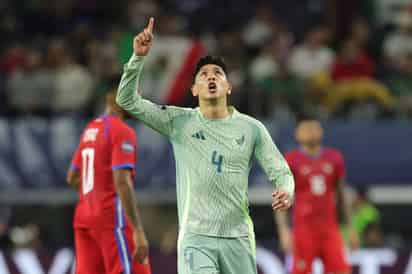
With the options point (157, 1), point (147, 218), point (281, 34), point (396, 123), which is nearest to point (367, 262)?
point (396, 123)

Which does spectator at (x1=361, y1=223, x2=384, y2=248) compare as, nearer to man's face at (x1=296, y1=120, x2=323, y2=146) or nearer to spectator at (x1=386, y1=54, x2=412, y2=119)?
spectator at (x1=386, y1=54, x2=412, y2=119)

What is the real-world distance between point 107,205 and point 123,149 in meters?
0.50

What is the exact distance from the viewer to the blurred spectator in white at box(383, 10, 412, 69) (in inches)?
743

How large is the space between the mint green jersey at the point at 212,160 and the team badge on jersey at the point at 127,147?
3.62 feet

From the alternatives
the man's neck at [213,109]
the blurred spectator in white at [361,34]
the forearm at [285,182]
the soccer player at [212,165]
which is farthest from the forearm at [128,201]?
the blurred spectator in white at [361,34]

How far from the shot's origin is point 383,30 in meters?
19.9

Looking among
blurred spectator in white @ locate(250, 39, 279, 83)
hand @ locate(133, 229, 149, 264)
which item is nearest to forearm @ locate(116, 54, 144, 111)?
hand @ locate(133, 229, 149, 264)

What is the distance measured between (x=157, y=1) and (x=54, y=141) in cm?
386

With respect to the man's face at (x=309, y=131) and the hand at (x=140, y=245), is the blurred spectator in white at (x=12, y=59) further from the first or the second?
the hand at (x=140, y=245)

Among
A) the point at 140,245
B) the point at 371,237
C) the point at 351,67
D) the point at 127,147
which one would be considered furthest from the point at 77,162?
the point at 351,67

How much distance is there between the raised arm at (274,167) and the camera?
28.0 feet

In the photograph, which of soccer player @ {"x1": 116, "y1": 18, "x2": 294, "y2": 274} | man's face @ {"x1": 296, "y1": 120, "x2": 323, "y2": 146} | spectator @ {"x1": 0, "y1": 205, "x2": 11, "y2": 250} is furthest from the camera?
spectator @ {"x1": 0, "y1": 205, "x2": 11, "y2": 250}

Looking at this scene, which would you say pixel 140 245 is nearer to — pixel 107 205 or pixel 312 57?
pixel 107 205

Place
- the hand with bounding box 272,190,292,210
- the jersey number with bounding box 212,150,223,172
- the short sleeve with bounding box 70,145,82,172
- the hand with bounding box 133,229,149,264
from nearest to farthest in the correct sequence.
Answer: the hand with bounding box 272,190,292,210 → the jersey number with bounding box 212,150,223,172 → the hand with bounding box 133,229,149,264 → the short sleeve with bounding box 70,145,82,172
